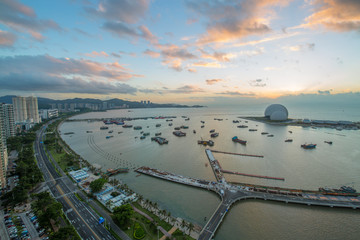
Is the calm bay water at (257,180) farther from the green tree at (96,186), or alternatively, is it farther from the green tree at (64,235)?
the green tree at (64,235)

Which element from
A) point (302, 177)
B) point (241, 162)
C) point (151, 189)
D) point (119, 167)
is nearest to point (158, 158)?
point (119, 167)

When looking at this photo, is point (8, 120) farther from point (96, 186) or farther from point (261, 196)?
point (261, 196)

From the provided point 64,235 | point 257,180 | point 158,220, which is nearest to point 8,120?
point 64,235

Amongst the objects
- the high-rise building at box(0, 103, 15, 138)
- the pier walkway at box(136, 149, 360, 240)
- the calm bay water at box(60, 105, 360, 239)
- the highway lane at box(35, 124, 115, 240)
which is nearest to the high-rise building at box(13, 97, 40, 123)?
the high-rise building at box(0, 103, 15, 138)

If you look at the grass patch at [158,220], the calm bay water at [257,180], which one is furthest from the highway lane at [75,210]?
the calm bay water at [257,180]

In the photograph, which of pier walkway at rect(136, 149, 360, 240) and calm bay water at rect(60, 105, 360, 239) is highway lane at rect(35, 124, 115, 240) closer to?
calm bay water at rect(60, 105, 360, 239)
